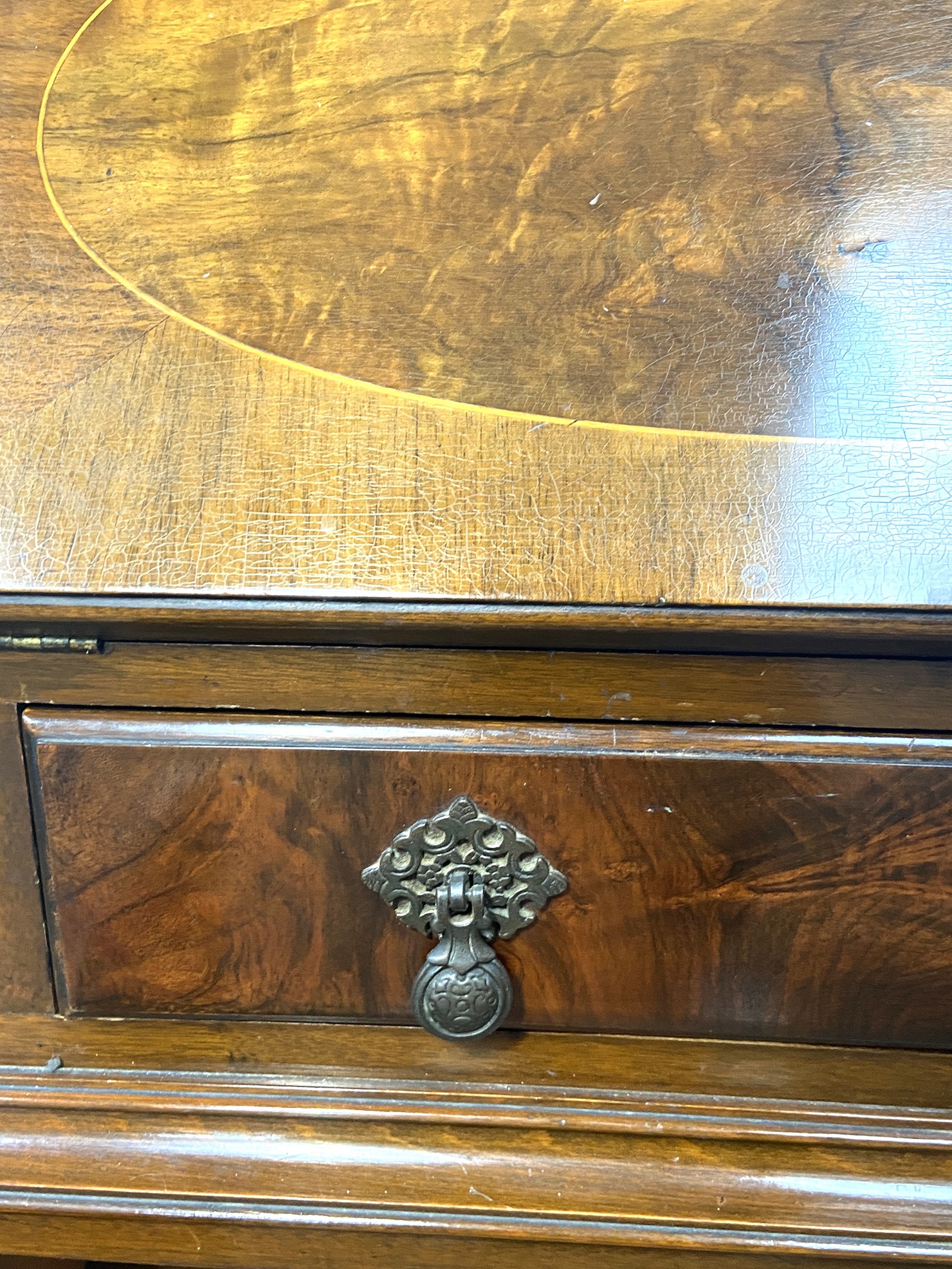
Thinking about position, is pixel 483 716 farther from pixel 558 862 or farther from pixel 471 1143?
pixel 471 1143

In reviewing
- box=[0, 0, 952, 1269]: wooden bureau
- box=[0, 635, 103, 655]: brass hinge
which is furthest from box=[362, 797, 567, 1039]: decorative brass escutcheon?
box=[0, 635, 103, 655]: brass hinge

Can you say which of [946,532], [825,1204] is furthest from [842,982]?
[946,532]

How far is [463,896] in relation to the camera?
17.1 inches

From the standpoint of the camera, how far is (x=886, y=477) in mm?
410

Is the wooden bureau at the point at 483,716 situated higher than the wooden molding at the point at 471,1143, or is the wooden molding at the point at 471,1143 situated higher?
the wooden bureau at the point at 483,716

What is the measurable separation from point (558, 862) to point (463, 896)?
0.05 m

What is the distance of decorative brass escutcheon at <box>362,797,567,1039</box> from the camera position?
17.2 inches

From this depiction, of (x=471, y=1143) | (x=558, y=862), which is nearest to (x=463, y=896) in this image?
(x=558, y=862)

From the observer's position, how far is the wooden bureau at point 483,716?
40 centimetres

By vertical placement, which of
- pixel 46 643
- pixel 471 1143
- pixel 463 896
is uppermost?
pixel 46 643

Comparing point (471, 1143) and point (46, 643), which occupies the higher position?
point (46, 643)

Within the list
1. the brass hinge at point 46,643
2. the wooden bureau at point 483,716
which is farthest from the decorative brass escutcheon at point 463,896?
the brass hinge at point 46,643

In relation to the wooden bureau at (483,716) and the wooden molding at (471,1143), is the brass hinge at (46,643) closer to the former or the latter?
the wooden bureau at (483,716)

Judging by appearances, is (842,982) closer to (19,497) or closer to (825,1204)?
(825,1204)
